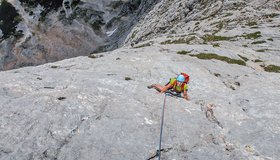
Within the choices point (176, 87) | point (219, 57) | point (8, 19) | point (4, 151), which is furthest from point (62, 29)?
point (4, 151)

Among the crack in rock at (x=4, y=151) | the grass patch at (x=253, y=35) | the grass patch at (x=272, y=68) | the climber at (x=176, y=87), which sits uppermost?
the crack in rock at (x=4, y=151)

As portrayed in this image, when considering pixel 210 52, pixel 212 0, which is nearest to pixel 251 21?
pixel 212 0

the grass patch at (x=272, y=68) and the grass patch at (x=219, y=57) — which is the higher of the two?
the grass patch at (x=219, y=57)

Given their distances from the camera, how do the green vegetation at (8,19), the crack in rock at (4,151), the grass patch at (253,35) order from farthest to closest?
the green vegetation at (8,19)
the grass patch at (253,35)
the crack in rock at (4,151)

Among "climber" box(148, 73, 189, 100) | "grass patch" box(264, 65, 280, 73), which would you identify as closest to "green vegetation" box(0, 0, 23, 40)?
"grass patch" box(264, 65, 280, 73)

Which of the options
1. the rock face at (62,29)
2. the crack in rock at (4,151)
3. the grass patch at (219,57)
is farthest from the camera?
the rock face at (62,29)

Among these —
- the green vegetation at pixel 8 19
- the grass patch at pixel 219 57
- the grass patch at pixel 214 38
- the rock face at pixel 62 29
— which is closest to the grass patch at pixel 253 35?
the grass patch at pixel 214 38

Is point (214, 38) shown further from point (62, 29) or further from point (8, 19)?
point (8, 19)

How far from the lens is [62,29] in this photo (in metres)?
90.1

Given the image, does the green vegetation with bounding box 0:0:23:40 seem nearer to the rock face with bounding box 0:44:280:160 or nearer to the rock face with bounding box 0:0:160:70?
the rock face with bounding box 0:0:160:70

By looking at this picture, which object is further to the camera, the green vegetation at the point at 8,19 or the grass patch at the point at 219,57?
the green vegetation at the point at 8,19

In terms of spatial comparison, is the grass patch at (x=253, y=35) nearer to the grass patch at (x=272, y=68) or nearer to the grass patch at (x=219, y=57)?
the grass patch at (x=272, y=68)

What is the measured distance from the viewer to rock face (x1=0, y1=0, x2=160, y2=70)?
87.2 metres

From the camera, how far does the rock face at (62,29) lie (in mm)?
87188
